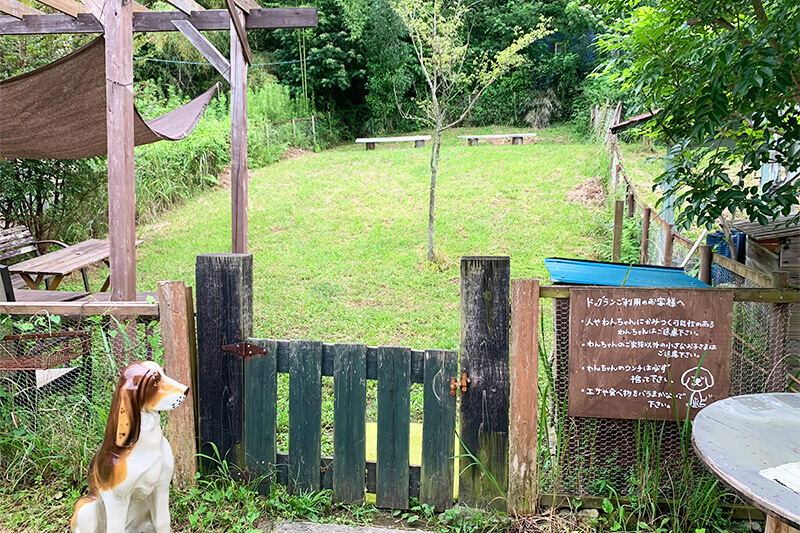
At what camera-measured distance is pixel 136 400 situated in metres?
2.23

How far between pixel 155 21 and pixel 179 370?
4008 mm

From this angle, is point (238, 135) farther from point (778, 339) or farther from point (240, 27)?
point (778, 339)

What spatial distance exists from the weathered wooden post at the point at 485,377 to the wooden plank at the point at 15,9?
16.4ft

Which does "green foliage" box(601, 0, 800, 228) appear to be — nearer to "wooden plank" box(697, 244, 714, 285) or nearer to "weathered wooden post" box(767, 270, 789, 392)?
"weathered wooden post" box(767, 270, 789, 392)

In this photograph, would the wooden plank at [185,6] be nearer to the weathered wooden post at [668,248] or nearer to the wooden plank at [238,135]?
the wooden plank at [238,135]

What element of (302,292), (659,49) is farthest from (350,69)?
(659,49)

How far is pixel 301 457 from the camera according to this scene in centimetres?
290

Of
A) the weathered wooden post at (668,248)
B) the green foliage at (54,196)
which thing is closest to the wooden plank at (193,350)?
the weathered wooden post at (668,248)

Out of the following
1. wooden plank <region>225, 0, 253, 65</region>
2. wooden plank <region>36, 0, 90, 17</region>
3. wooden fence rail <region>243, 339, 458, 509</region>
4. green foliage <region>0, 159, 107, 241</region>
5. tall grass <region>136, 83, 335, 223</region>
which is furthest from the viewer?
tall grass <region>136, 83, 335, 223</region>

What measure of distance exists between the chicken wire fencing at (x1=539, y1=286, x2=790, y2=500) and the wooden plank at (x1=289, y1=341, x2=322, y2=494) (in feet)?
3.44

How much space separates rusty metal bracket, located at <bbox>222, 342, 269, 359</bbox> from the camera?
2863 millimetres

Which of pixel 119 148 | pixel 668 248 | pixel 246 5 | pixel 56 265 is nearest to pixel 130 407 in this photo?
pixel 119 148

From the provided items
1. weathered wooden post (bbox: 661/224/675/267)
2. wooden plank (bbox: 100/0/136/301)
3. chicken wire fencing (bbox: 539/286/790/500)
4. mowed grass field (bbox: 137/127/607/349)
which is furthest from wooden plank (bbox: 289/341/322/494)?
weathered wooden post (bbox: 661/224/675/267)

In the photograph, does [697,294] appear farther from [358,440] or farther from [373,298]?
[373,298]
